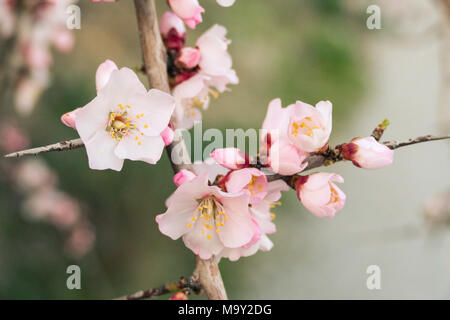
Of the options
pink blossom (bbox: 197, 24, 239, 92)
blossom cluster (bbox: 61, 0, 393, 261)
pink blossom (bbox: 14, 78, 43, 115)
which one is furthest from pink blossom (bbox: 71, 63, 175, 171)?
pink blossom (bbox: 14, 78, 43, 115)

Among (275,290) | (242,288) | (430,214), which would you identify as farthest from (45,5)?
(275,290)

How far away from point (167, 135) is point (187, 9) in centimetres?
13

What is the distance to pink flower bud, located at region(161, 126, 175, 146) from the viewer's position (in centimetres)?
36

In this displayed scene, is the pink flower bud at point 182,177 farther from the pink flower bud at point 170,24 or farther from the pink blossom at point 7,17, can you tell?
the pink blossom at point 7,17

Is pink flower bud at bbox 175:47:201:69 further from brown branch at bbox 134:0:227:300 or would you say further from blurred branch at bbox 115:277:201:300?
blurred branch at bbox 115:277:201:300

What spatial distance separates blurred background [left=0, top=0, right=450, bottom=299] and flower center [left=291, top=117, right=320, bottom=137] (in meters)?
0.82

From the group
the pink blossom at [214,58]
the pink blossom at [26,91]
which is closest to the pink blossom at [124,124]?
the pink blossom at [214,58]

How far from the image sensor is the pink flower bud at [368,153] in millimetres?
353

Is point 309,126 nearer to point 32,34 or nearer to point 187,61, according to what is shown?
point 187,61

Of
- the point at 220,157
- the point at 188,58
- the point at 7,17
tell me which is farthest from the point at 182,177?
the point at 7,17

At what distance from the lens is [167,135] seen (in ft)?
1.20

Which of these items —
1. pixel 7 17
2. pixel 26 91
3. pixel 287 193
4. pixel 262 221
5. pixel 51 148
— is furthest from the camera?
pixel 287 193
